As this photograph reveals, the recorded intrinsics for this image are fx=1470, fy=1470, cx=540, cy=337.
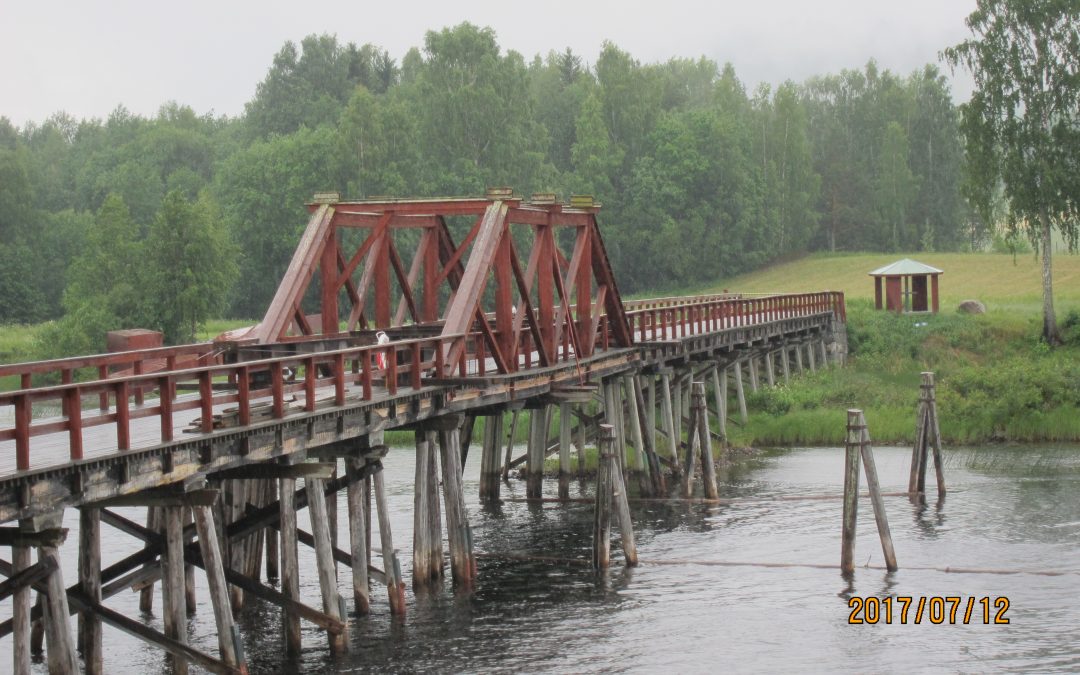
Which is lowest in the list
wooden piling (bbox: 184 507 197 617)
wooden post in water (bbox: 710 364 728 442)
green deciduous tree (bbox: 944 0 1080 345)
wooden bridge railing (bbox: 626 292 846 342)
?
wooden piling (bbox: 184 507 197 617)

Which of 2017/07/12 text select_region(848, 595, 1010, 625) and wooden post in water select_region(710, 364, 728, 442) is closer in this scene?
2017/07/12 text select_region(848, 595, 1010, 625)

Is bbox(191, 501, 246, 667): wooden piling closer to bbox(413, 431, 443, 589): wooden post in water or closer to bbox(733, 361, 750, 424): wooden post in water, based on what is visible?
bbox(413, 431, 443, 589): wooden post in water

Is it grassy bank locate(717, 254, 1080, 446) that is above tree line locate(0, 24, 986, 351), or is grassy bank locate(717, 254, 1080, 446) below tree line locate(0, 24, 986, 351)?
below

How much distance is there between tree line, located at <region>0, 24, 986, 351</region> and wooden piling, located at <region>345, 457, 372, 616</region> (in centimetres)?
4260

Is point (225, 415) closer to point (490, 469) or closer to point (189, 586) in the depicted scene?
point (189, 586)

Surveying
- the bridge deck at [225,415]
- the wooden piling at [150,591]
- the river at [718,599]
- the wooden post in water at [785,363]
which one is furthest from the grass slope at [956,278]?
the wooden piling at [150,591]

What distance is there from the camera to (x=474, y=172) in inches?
2982

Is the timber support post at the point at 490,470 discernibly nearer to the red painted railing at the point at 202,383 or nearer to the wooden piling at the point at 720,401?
the red painted railing at the point at 202,383

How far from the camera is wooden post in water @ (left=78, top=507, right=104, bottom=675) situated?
54.7ft

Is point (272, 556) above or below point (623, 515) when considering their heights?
below

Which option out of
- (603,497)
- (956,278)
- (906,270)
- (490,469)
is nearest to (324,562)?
(603,497)

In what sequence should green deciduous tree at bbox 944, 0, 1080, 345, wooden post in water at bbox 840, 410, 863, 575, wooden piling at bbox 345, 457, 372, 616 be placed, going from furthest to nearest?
green deciduous tree at bbox 944, 0, 1080, 345
wooden post in water at bbox 840, 410, 863, 575
wooden piling at bbox 345, 457, 372, 616

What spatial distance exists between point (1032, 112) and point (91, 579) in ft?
145

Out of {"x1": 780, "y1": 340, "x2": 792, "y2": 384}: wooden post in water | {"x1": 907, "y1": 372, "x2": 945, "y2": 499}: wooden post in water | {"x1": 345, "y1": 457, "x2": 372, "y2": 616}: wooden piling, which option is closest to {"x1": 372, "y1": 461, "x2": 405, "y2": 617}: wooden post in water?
{"x1": 345, "y1": 457, "x2": 372, "y2": 616}: wooden piling
